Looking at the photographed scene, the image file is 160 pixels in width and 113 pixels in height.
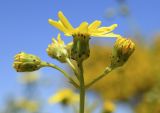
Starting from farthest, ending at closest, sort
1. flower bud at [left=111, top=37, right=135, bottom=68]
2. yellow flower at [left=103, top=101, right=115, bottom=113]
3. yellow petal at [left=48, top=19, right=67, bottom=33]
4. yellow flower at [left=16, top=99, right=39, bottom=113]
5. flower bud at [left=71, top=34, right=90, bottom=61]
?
yellow flower at [left=16, top=99, right=39, bottom=113] → yellow flower at [left=103, top=101, right=115, bottom=113] → flower bud at [left=111, top=37, right=135, bottom=68] → flower bud at [left=71, top=34, right=90, bottom=61] → yellow petal at [left=48, top=19, right=67, bottom=33]

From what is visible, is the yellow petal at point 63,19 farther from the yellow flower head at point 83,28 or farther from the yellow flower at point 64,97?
the yellow flower at point 64,97

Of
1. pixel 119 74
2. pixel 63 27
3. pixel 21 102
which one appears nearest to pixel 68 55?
pixel 63 27

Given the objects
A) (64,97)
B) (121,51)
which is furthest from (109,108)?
(121,51)

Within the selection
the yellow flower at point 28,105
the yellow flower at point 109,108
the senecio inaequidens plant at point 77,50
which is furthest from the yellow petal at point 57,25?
the yellow flower at point 28,105

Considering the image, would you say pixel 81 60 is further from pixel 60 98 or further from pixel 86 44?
pixel 60 98

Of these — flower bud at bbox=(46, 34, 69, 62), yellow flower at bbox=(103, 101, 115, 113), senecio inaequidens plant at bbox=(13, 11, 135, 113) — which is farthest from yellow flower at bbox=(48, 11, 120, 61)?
yellow flower at bbox=(103, 101, 115, 113)

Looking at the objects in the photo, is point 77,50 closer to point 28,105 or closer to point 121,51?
point 121,51

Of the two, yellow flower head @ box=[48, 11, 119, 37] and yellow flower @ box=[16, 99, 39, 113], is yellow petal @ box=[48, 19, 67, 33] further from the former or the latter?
yellow flower @ box=[16, 99, 39, 113]
